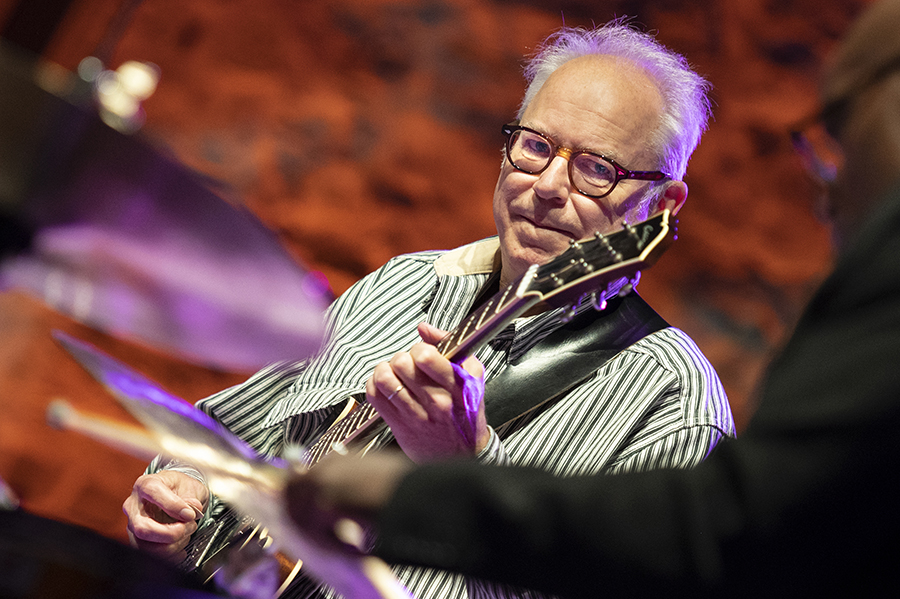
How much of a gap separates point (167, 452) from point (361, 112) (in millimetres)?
2028

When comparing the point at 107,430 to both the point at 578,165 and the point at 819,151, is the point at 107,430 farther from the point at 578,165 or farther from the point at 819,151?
the point at 578,165

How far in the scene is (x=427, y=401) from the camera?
2.74ft

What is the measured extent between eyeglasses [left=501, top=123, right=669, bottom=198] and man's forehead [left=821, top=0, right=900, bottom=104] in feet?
2.17

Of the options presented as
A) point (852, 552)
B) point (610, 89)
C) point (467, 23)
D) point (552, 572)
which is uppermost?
point (467, 23)

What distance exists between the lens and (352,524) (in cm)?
59

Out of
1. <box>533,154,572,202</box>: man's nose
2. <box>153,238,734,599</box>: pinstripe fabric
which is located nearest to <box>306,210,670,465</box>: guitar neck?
<box>153,238,734,599</box>: pinstripe fabric

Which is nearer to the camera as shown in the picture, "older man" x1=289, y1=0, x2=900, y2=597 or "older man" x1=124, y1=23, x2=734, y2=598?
"older man" x1=289, y1=0, x2=900, y2=597

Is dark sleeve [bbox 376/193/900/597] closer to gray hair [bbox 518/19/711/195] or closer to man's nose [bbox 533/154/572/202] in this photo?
man's nose [bbox 533/154/572/202]

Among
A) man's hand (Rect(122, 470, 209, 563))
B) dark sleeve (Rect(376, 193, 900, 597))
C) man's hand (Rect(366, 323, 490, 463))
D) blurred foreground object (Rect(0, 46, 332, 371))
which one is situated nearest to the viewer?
dark sleeve (Rect(376, 193, 900, 597))

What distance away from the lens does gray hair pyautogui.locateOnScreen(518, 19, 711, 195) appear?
4.14ft

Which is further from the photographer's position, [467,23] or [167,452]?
[467,23]

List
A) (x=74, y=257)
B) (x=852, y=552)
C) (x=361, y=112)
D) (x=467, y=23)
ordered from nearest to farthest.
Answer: (x=852, y=552) < (x=74, y=257) < (x=467, y=23) < (x=361, y=112)

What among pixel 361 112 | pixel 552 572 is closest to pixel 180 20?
pixel 361 112

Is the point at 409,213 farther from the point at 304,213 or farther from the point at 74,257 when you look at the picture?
the point at 74,257
